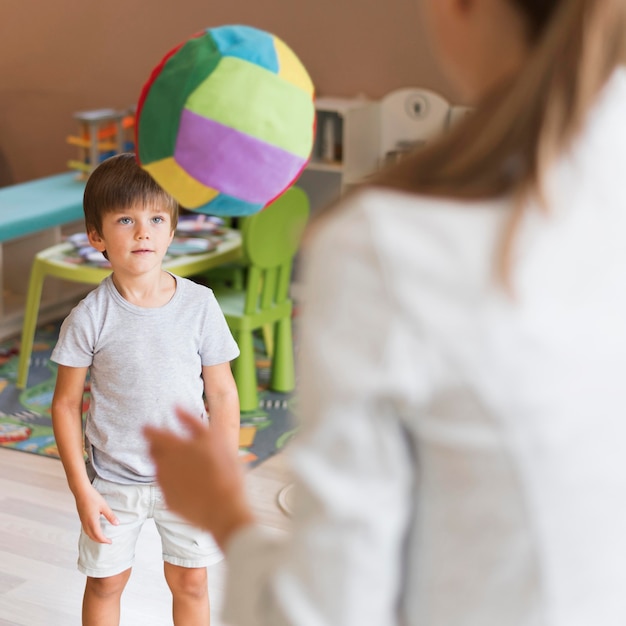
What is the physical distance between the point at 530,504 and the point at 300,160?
0.58 metres

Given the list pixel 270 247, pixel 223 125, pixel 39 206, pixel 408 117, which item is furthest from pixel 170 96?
pixel 408 117

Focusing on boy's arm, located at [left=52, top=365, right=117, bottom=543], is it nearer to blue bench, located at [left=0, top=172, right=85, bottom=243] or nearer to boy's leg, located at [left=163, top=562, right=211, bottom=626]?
boy's leg, located at [left=163, top=562, right=211, bottom=626]

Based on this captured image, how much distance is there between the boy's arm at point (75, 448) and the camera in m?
1.55

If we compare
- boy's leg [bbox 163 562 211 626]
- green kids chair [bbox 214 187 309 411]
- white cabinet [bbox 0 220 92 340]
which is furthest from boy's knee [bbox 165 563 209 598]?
white cabinet [bbox 0 220 92 340]

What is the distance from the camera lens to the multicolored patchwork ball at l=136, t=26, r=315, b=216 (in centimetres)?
97

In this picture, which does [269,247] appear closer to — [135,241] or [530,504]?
[135,241]

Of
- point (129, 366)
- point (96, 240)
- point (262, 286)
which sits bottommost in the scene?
point (262, 286)

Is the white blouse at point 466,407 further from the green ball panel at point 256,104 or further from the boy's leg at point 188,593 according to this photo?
the boy's leg at point 188,593

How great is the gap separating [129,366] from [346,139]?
258 centimetres

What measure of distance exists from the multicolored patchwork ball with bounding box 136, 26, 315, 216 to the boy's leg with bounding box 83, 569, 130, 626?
2.70 ft

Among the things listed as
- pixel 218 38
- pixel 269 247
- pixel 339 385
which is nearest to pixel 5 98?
pixel 269 247

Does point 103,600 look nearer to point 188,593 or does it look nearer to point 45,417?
point 188,593

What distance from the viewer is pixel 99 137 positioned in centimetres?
431

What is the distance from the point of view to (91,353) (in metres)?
1.59
